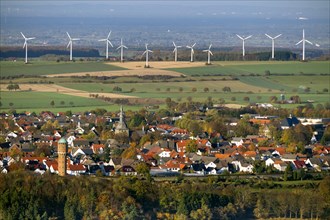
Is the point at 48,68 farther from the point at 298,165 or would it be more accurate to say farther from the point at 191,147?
the point at 298,165

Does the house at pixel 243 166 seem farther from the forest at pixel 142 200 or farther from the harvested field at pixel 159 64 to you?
the harvested field at pixel 159 64

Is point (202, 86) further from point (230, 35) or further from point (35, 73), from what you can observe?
point (230, 35)

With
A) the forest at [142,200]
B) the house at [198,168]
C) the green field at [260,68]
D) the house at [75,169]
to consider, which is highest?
the forest at [142,200]

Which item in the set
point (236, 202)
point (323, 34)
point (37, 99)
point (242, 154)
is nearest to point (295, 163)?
point (242, 154)

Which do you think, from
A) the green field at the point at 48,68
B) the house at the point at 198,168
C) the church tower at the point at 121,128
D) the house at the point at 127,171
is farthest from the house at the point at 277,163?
the green field at the point at 48,68

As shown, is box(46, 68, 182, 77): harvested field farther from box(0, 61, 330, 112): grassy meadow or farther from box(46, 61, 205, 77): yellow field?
box(0, 61, 330, 112): grassy meadow

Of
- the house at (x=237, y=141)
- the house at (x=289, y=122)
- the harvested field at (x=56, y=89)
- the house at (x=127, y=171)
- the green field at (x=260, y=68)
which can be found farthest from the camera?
the green field at (x=260, y=68)

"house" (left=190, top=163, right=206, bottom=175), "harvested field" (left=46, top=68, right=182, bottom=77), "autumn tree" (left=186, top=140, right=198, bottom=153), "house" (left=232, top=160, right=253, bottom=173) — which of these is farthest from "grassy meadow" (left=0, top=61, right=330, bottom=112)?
"house" (left=190, top=163, right=206, bottom=175)
